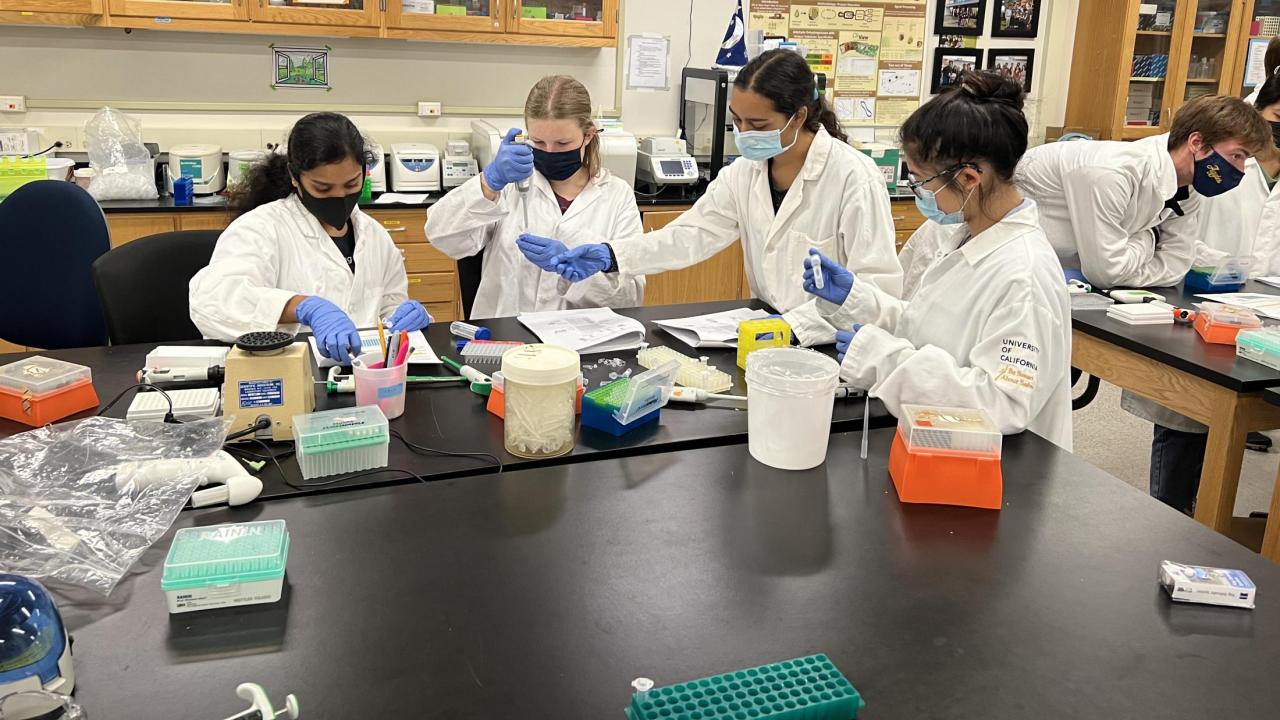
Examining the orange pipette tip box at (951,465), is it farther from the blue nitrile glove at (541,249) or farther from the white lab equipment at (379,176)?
the white lab equipment at (379,176)

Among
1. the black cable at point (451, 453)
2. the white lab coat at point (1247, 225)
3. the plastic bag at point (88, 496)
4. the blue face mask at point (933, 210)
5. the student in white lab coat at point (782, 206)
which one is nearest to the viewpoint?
the plastic bag at point (88, 496)

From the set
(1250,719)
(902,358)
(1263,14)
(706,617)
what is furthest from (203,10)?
(1263,14)

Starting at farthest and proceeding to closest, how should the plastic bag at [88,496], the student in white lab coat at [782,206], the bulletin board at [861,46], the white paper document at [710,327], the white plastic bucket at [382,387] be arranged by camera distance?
1. the bulletin board at [861,46]
2. the student in white lab coat at [782,206]
3. the white paper document at [710,327]
4. the white plastic bucket at [382,387]
5. the plastic bag at [88,496]

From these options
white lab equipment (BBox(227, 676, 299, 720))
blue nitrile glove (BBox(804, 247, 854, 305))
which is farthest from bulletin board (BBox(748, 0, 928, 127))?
white lab equipment (BBox(227, 676, 299, 720))

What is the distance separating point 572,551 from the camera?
1204mm

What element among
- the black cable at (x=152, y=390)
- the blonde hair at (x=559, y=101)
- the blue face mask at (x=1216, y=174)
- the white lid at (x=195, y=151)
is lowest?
the black cable at (x=152, y=390)

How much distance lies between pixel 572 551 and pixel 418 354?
0.83m

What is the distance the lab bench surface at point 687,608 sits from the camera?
37.1 inches

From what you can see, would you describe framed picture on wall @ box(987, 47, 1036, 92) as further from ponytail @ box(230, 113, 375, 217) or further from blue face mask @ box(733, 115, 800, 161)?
ponytail @ box(230, 113, 375, 217)

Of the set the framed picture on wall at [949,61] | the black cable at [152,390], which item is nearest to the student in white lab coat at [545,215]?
the black cable at [152,390]

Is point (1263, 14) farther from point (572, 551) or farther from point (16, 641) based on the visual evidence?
point (16, 641)

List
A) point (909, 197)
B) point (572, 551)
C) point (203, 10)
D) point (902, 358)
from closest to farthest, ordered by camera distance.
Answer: point (572, 551) < point (902, 358) < point (203, 10) < point (909, 197)

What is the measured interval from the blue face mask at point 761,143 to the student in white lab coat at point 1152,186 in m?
0.99

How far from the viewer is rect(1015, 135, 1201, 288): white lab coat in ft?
9.55
